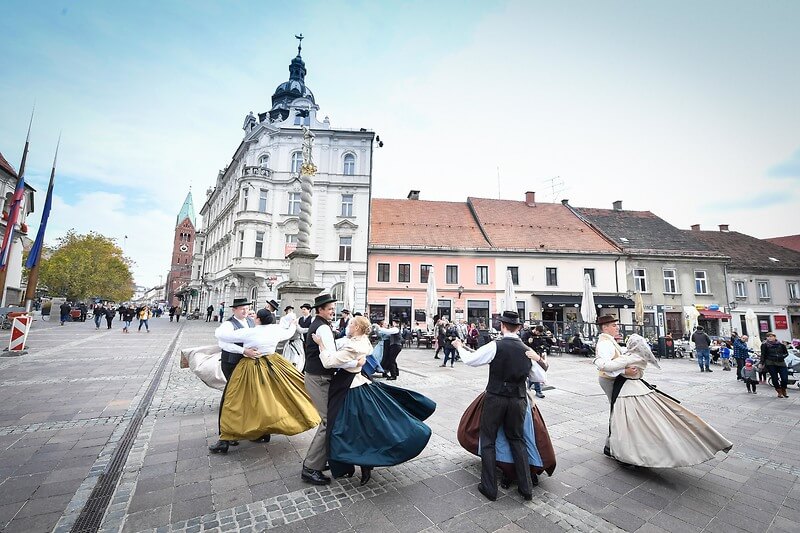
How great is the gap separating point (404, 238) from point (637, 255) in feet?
61.2

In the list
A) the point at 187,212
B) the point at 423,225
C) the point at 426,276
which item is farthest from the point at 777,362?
the point at 187,212

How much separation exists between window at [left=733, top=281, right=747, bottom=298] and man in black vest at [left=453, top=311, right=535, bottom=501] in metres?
35.8

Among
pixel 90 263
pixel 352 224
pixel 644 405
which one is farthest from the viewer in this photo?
pixel 90 263

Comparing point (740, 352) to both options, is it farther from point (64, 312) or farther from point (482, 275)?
point (64, 312)

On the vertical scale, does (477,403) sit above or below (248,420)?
above

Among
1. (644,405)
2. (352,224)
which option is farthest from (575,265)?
(644,405)

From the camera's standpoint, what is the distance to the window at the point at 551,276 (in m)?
27.6

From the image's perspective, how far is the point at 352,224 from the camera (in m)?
28.9

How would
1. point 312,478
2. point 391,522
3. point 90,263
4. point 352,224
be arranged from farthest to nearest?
point 90,263 < point 352,224 < point 312,478 < point 391,522

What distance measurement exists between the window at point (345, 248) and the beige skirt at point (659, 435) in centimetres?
2569

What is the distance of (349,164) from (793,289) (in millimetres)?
38616

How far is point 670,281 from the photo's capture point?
27906 millimetres

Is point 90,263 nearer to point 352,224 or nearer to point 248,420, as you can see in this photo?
point 352,224

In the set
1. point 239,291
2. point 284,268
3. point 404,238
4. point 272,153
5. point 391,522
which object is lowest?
point 391,522
